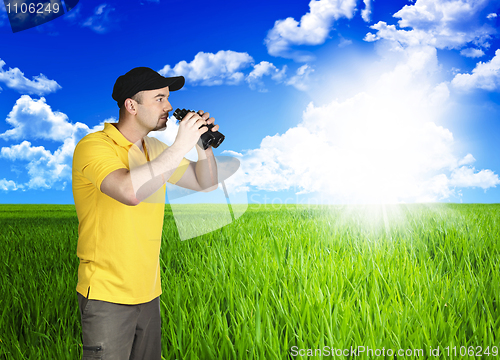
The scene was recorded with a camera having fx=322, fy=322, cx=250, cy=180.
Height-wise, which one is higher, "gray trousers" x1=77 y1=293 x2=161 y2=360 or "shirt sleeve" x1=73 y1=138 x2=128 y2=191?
"shirt sleeve" x1=73 y1=138 x2=128 y2=191

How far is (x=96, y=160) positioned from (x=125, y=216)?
0.31m

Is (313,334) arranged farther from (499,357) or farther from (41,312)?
(41,312)

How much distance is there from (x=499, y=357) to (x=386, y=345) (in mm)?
596

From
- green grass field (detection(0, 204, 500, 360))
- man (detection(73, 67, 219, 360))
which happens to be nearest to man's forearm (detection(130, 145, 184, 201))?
man (detection(73, 67, 219, 360))

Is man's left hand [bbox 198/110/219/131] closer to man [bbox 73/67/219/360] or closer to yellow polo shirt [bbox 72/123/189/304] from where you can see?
man [bbox 73/67/219/360]

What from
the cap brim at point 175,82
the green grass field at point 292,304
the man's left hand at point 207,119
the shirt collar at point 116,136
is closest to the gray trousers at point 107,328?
the green grass field at point 292,304

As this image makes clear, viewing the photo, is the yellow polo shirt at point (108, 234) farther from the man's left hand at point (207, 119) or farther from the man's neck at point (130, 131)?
the man's left hand at point (207, 119)

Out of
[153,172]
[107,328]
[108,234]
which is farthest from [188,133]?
[107,328]

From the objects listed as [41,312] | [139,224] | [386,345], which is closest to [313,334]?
[386,345]

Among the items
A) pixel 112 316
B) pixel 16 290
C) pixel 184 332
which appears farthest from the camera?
pixel 16 290

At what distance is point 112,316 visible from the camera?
1.52 m

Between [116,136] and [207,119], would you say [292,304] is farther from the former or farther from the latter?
[116,136]

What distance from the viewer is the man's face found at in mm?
1756

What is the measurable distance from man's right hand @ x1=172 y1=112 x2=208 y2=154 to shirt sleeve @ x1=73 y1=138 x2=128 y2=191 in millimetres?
281
